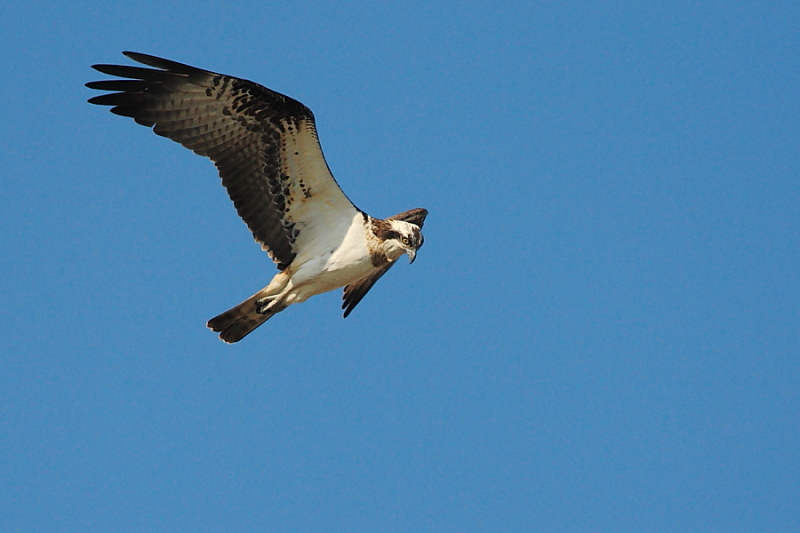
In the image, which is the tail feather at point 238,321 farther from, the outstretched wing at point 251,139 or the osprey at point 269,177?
the outstretched wing at point 251,139

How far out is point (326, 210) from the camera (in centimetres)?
1222

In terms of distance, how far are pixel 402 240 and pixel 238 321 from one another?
7.04 ft

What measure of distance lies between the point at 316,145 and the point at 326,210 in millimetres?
858

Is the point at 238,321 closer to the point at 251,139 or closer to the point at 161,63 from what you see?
the point at 251,139

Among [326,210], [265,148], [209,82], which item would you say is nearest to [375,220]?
[326,210]

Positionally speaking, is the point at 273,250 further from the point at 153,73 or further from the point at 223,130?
the point at 153,73

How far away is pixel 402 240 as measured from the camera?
11844 millimetres

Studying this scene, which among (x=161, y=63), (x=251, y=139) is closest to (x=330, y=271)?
(x=251, y=139)

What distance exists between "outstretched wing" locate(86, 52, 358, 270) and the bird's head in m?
0.54

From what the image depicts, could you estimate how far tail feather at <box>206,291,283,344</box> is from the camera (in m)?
12.5

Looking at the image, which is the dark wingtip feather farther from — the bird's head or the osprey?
the bird's head

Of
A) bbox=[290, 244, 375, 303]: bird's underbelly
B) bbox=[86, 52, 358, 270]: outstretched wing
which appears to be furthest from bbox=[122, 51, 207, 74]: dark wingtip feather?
bbox=[290, 244, 375, 303]: bird's underbelly

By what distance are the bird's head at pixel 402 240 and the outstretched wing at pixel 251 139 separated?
1.76ft

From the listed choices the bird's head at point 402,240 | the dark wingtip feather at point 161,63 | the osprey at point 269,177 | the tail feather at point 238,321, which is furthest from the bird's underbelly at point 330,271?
the dark wingtip feather at point 161,63
